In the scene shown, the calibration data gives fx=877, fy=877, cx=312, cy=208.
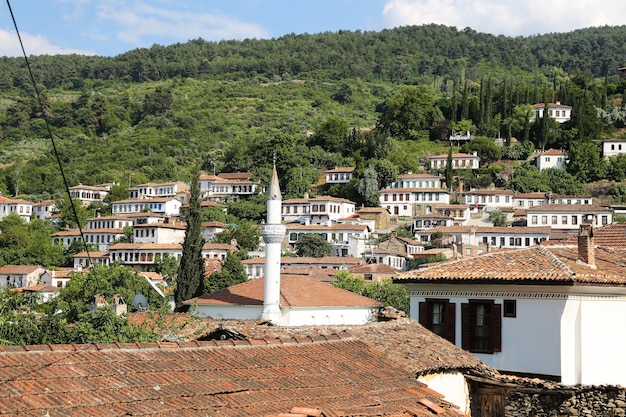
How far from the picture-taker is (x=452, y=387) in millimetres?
13508

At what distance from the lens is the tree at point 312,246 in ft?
253

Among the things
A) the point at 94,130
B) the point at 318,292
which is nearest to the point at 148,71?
the point at 94,130

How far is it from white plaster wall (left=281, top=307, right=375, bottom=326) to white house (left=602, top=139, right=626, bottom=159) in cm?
6575

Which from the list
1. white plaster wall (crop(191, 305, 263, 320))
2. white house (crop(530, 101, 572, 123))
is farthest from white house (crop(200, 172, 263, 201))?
white plaster wall (crop(191, 305, 263, 320))

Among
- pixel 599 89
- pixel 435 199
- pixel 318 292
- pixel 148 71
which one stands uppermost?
pixel 148 71

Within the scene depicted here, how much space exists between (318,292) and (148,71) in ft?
548

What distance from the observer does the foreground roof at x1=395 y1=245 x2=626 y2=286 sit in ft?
54.7

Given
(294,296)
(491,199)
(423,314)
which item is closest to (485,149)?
(491,199)

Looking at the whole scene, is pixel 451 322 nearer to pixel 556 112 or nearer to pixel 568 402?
pixel 568 402

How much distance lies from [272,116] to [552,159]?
6415 centimetres

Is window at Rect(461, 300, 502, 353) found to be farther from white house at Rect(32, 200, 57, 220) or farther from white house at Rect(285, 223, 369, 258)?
white house at Rect(32, 200, 57, 220)

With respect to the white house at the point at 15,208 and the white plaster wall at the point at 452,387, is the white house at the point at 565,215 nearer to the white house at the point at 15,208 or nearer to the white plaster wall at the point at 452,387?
the white house at the point at 15,208

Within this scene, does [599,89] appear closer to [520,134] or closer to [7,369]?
[520,134]

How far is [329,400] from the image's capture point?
359 inches
